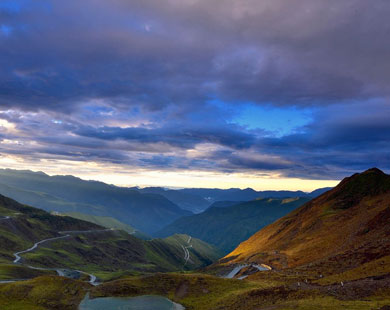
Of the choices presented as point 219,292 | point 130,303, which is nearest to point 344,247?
point 219,292

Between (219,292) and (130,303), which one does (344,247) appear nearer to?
(219,292)

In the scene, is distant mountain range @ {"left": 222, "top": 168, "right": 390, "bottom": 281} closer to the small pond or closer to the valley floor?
the valley floor

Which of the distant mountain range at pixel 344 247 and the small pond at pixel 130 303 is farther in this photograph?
the distant mountain range at pixel 344 247

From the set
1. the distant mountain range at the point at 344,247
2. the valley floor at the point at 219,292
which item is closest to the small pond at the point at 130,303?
the valley floor at the point at 219,292

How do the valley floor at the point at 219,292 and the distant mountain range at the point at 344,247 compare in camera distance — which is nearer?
the valley floor at the point at 219,292

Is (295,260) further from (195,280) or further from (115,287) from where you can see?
(115,287)

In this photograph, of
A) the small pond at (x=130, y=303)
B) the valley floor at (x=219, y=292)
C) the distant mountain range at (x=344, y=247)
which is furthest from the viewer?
the distant mountain range at (x=344, y=247)

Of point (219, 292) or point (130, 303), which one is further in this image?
point (219, 292)

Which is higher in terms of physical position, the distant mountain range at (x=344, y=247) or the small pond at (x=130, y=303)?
the distant mountain range at (x=344, y=247)

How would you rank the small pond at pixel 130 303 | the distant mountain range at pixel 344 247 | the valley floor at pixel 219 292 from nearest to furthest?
1. the valley floor at pixel 219 292
2. the small pond at pixel 130 303
3. the distant mountain range at pixel 344 247

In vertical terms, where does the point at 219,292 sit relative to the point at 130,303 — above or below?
above

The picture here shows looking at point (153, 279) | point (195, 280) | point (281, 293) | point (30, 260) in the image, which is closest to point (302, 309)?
point (281, 293)

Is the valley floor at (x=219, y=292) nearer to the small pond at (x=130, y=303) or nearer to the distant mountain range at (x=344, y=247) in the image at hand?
the small pond at (x=130, y=303)

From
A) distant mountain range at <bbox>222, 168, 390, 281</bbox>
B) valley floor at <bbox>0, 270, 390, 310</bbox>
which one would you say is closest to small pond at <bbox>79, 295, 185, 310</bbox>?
valley floor at <bbox>0, 270, 390, 310</bbox>
